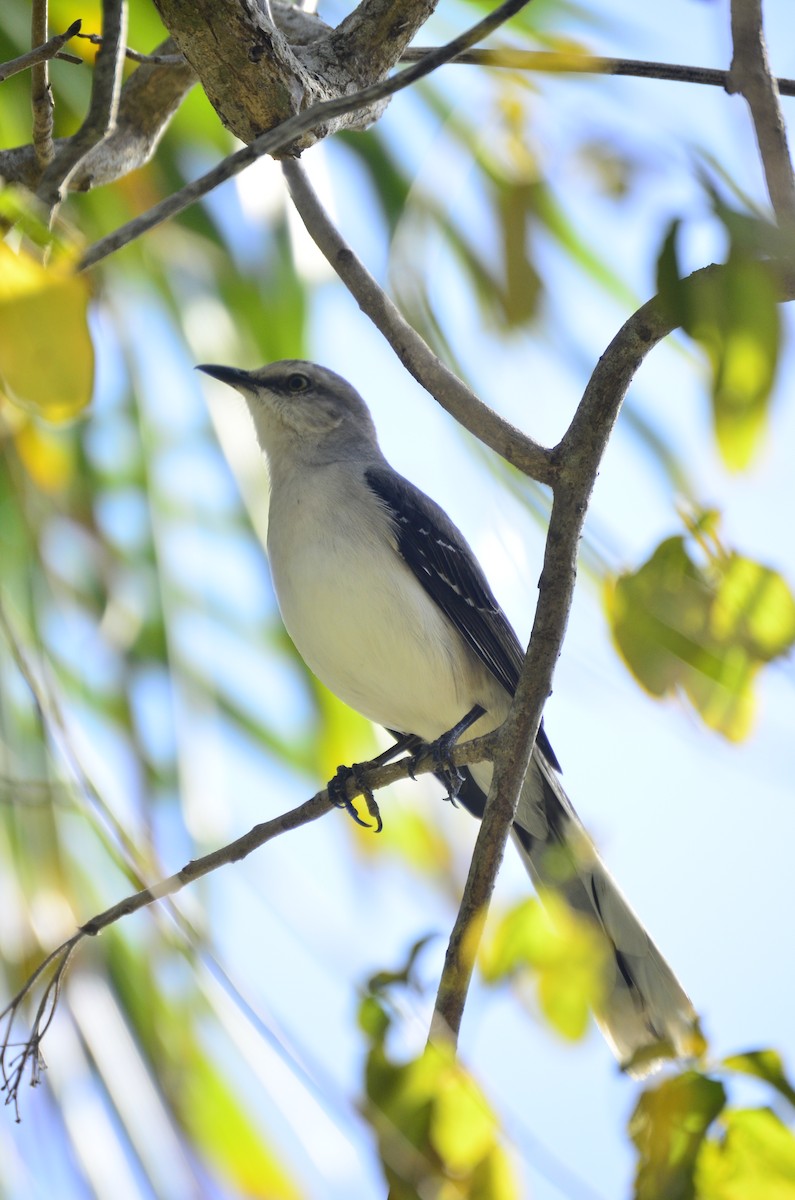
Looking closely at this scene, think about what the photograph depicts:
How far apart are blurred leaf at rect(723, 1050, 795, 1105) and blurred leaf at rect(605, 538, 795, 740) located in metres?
0.46

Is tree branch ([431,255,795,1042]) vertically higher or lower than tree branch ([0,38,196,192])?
lower

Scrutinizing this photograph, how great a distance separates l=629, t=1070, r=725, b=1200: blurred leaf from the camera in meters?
1.26

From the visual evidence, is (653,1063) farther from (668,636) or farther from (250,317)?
(250,317)

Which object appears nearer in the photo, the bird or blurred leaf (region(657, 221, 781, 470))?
blurred leaf (region(657, 221, 781, 470))

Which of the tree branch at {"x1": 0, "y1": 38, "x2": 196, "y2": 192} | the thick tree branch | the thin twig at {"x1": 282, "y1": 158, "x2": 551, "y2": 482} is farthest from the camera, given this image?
the tree branch at {"x1": 0, "y1": 38, "x2": 196, "y2": 192}

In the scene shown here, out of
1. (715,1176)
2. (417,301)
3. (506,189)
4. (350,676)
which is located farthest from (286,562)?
(715,1176)

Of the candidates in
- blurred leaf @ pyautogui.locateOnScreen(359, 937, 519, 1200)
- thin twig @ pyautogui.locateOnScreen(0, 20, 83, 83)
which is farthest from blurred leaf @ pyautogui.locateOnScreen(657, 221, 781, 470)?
thin twig @ pyautogui.locateOnScreen(0, 20, 83, 83)

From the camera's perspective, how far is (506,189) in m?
3.57

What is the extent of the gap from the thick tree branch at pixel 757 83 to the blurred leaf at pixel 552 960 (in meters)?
1.06

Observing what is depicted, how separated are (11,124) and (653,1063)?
3.36 m

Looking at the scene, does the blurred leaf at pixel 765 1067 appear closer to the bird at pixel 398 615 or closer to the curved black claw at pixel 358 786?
the bird at pixel 398 615

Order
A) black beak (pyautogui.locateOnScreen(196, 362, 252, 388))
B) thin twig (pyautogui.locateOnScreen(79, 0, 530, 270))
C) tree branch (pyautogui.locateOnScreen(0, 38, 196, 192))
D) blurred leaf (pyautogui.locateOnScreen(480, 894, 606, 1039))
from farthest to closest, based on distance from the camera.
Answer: black beak (pyautogui.locateOnScreen(196, 362, 252, 388)), tree branch (pyautogui.locateOnScreen(0, 38, 196, 192)), thin twig (pyautogui.locateOnScreen(79, 0, 530, 270)), blurred leaf (pyautogui.locateOnScreen(480, 894, 606, 1039))

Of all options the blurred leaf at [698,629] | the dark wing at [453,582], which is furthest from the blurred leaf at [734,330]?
the dark wing at [453,582]

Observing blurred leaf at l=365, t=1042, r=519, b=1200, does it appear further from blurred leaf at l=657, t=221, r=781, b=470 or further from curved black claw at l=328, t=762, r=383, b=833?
curved black claw at l=328, t=762, r=383, b=833
